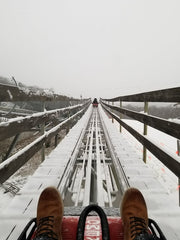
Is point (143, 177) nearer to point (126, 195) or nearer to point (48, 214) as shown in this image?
→ point (126, 195)

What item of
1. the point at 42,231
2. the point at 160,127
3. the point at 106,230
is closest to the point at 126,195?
the point at 106,230

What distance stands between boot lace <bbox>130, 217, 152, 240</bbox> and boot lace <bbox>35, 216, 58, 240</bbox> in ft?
1.65

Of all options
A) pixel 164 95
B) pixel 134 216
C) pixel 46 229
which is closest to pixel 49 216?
pixel 46 229

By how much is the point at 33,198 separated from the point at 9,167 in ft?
1.82

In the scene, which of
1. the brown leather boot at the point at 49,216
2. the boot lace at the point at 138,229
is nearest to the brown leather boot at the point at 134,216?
the boot lace at the point at 138,229

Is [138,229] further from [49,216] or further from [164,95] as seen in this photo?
[164,95]

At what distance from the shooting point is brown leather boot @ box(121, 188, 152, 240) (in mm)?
1127

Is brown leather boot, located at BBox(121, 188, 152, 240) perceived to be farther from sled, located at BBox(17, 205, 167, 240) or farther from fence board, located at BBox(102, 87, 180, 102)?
fence board, located at BBox(102, 87, 180, 102)

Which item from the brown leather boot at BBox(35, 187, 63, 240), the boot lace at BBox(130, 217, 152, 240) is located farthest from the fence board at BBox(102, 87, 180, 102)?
the brown leather boot at BBox(35, 187, 63, 240)

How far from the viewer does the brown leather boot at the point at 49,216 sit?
113 centimetres

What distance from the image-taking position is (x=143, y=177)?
2.38 metres

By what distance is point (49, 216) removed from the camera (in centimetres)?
127

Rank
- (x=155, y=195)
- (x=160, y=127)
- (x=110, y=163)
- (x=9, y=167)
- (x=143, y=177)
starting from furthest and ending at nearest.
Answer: (x=110, y=163), (x=143, y=177), (x=155, y=195), (x=160, y=127), (x=9, y=167)

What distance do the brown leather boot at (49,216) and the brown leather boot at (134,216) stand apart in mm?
465
